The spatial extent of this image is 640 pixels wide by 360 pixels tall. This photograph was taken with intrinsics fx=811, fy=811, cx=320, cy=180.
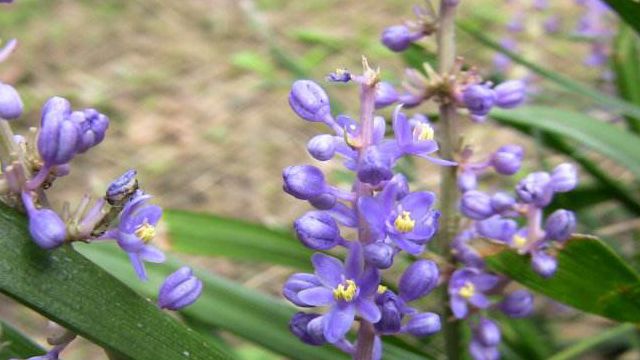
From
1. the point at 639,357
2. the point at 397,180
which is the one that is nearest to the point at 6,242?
the point at 397,180

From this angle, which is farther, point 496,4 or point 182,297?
point 496,4

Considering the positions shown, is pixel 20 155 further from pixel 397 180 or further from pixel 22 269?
pixel 397 180

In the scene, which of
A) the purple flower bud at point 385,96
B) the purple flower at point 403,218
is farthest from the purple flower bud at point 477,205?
the purple flower at point 403,218

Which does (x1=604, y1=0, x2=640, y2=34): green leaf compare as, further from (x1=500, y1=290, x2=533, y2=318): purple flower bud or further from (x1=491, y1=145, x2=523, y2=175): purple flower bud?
(x1=500, y1=290, x2=533, y2=318): purple flower bud

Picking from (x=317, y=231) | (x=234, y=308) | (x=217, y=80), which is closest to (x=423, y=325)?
(x=317, y=231)

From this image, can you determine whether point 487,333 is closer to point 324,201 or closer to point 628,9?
point 324,201

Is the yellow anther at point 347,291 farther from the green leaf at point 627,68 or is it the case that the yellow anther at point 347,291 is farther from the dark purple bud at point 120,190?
the green leaf at point 627,68

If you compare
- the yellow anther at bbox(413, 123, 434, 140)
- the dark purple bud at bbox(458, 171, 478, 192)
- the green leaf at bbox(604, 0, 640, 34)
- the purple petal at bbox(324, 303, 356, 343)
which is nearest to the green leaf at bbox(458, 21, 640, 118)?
the green leaf at bbox(604, 0, 640, 34)
